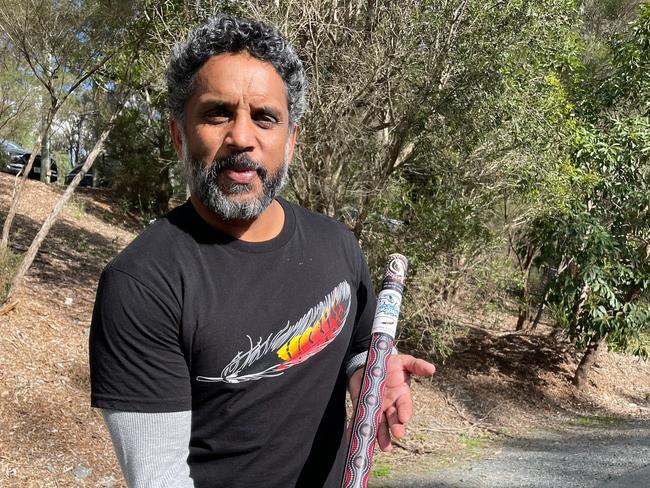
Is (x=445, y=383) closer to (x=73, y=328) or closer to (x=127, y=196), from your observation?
(x=73, y=328)

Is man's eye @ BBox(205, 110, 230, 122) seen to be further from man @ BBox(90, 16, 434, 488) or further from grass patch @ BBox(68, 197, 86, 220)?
grass patch @ BBox(68, 197, 86, 220)

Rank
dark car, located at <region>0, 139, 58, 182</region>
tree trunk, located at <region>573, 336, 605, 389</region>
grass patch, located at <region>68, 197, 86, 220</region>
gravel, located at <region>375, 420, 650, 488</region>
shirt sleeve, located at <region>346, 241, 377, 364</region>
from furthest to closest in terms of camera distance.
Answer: dark car, located at <region>0, 139, 58, 182</region> → grass patch, located at <region>68, 197, 86, 220</region> → tree trunk, located at <region>573, 336, 605, 389</region> → gravel, located at <region>375, 420, 650, 488</region> → shirt sleeve, located at <region>346, 241, 377, 364</region>

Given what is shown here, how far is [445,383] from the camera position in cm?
1034

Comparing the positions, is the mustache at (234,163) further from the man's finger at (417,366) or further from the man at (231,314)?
the man's finger at (417,366)

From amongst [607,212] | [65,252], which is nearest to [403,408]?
[607,212]

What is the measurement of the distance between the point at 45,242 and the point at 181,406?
10726 mm

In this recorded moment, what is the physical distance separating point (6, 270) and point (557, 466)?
6.37m

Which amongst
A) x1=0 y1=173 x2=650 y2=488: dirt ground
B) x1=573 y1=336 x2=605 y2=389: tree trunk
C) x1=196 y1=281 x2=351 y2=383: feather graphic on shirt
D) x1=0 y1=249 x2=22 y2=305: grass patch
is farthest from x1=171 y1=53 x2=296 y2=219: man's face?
x1=573 y1=336 x2=605 y2=389: tree trunk

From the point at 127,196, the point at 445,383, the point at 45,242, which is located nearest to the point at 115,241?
the point at 45,242

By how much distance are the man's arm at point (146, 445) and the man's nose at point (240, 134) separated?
65 centimetres

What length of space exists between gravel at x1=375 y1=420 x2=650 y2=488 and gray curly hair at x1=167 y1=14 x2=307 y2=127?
17.3ft

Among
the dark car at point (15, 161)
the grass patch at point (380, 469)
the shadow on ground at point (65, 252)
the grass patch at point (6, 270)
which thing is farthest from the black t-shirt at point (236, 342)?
the dark car at point (15, 161)

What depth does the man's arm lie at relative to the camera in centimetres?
147

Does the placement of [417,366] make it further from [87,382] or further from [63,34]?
[63,34]
